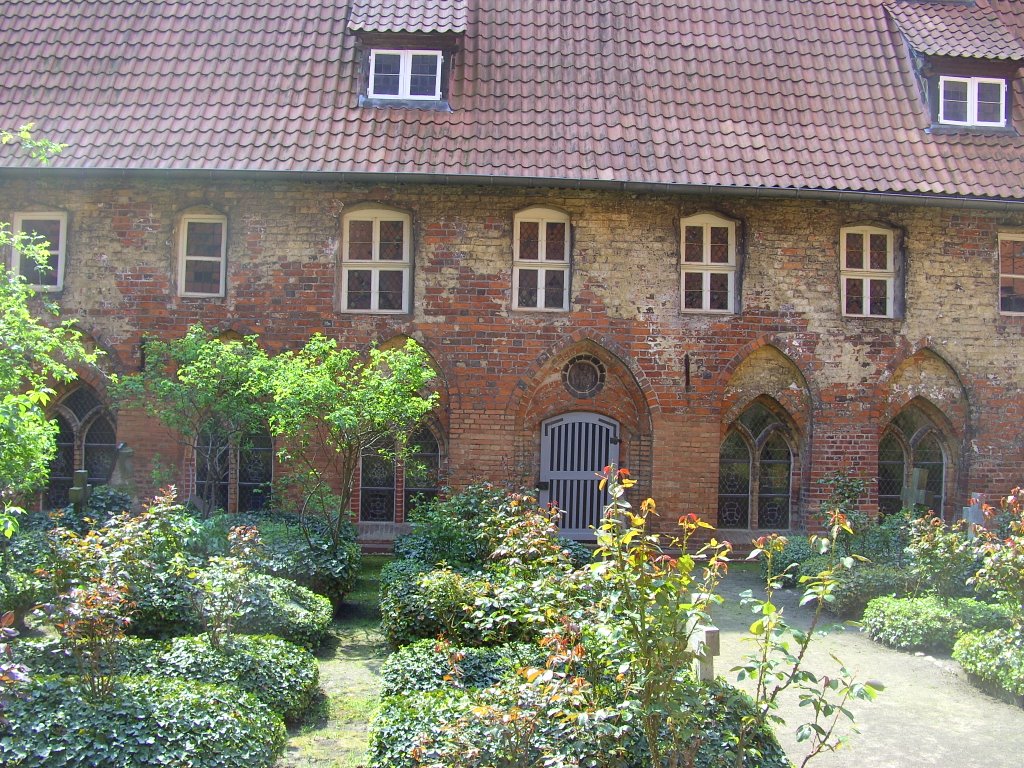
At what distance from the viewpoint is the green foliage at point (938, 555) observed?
11.2 m

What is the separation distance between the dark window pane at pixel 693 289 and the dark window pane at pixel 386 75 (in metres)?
5.66

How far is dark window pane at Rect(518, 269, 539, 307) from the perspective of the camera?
15.2m

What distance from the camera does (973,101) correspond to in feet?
53.2

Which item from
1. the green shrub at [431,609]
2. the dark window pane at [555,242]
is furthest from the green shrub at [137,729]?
the dark window pane at [555,242]

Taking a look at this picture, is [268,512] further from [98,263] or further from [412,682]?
[412,682]

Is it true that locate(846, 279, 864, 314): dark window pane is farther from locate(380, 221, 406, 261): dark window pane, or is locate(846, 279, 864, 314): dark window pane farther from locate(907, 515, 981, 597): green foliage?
locate(380, 221, 406, 261): dark window pane

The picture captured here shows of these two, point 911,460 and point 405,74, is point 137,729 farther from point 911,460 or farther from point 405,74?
point 911,460

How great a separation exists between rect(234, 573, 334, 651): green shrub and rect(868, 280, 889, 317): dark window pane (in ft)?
34.0

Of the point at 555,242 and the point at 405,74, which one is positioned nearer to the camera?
the point at 555,242

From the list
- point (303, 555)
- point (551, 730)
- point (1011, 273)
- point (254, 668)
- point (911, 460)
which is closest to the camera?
point (551, 730)

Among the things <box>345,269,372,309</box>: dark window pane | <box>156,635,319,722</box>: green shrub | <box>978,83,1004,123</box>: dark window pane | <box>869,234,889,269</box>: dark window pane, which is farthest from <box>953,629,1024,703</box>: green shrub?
<box>978,83,1004,123</box>: dark window pane

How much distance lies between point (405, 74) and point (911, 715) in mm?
12016

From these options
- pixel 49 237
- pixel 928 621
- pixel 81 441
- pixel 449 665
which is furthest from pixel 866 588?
pixel 49 237

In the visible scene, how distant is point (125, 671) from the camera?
772 centimetres
